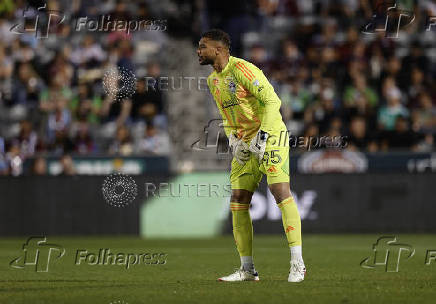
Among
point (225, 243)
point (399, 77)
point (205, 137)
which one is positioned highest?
point (399, 77)

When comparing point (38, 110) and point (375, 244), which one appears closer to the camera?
point (375, 244)

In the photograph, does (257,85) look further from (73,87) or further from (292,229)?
(73,87)

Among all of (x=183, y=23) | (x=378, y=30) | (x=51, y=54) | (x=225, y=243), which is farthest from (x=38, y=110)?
(x=378, y=30)

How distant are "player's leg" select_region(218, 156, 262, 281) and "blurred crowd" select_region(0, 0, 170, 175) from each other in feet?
30.4

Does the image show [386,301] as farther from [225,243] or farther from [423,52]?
[423,52]

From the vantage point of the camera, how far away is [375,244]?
586 inches

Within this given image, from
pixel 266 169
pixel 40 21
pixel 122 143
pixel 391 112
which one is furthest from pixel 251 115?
pixel 40 21

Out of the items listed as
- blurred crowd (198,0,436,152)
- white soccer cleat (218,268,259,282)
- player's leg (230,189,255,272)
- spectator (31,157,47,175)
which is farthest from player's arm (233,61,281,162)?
spectator (31,157,47,175)

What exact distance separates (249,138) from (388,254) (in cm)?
439

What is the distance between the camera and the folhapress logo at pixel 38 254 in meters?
11.5

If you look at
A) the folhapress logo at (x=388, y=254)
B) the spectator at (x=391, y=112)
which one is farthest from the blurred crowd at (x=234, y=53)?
the folhapress logo at (x=388, y=254)

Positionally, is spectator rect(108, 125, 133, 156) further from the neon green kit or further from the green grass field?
the neon green kit

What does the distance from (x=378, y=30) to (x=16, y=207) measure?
937cm

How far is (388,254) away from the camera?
1259cm
